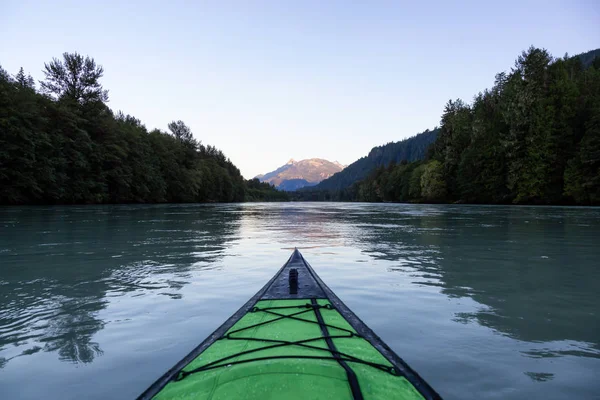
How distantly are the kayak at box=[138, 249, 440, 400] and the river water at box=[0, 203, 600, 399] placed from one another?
2.37 feet

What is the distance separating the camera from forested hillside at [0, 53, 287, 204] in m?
40.5

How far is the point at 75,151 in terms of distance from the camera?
162 feet

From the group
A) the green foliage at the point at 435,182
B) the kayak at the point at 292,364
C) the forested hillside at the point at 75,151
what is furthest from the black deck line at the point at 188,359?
the green foliage at the point at 435,182

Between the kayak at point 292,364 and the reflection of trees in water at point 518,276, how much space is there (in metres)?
2.24

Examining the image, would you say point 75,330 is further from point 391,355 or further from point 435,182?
point 435,182

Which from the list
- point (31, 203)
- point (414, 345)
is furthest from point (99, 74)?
point (414, 345)

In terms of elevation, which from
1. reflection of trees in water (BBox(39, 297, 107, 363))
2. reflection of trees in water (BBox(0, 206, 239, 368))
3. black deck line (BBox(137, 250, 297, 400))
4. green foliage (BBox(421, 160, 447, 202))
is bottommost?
reflection of trees in water (BBox(39, 297, 107, 363))

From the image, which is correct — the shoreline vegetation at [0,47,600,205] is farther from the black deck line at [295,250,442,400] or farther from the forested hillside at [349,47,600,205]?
the black deck line at [295,250,442,400]

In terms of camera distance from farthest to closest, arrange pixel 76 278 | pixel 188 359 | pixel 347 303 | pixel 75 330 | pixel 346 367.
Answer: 1. pixel 76 278
2. pixel 347 303
3. pixel 75 330
4. pixel 188 359
5. pixel 346 367

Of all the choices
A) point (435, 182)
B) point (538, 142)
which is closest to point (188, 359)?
point (538, 142)

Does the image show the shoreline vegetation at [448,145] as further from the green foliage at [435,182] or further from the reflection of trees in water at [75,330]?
the reflection of trees in water at [75,330]

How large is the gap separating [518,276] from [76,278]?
9.65 m

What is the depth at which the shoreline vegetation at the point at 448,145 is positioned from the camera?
42469mm

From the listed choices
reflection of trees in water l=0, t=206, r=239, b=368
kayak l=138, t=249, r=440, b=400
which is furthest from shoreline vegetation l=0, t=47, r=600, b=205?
kayak l=138, t=249, r=440, b=400
